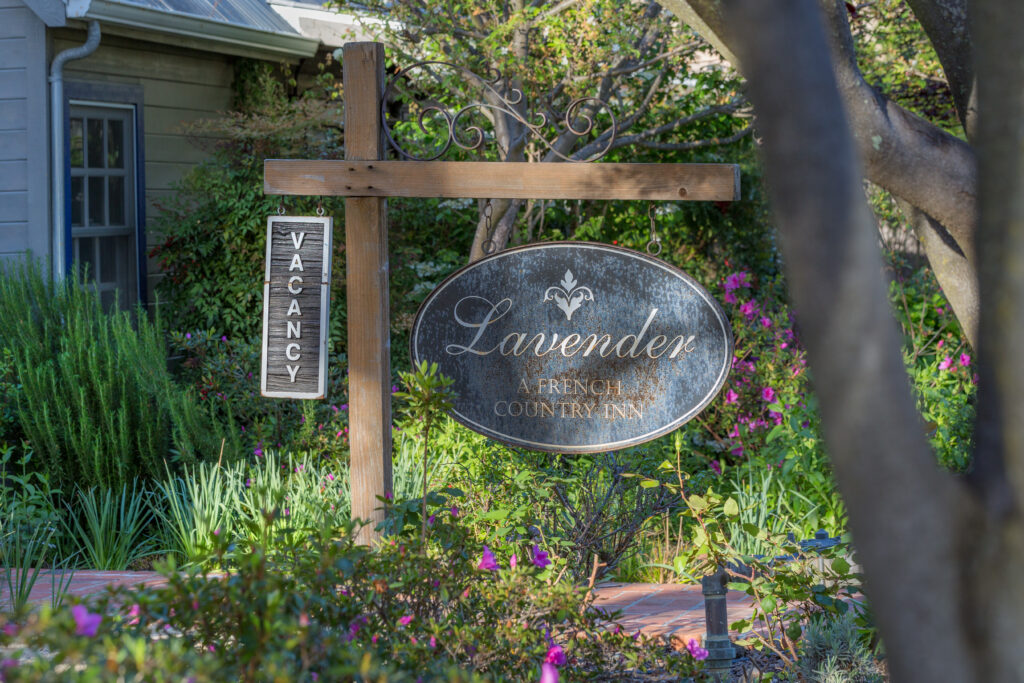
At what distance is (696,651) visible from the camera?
138 inches

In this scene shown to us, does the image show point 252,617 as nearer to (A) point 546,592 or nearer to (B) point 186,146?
(A) point 546,592

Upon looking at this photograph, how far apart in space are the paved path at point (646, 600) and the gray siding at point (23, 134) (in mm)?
3385

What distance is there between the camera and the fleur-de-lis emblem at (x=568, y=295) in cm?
404

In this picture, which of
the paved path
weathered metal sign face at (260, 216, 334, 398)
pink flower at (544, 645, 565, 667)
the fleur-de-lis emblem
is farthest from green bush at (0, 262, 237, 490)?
pink flower at (544, 645, 565, 667)

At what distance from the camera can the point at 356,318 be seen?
4.09 meters

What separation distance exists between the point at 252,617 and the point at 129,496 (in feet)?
14.6

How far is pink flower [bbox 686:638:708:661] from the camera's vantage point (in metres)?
3.47

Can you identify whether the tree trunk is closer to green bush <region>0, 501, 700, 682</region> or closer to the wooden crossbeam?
the wooden crossbeam

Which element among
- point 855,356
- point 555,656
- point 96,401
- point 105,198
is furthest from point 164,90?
point 855,356

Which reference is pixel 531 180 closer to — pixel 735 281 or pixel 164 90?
pixel 735 281

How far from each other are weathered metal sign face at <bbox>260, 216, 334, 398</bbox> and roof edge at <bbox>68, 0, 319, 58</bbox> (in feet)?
13.4

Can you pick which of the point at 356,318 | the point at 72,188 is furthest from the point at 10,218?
the point at 356,318

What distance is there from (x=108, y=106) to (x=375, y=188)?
485cm

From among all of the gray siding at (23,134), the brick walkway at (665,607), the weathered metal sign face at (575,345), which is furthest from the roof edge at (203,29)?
the brick walkway at (665,607)
